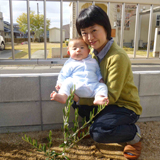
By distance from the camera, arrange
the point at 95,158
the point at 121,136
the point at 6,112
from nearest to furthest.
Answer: the point at 121,136 < the point at 95,158 < the point at 6,112

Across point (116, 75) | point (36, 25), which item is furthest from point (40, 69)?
point (116, 75)

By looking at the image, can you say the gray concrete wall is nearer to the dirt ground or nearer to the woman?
the dirt ground

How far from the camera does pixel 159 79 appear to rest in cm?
228

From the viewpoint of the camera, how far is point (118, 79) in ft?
5.07

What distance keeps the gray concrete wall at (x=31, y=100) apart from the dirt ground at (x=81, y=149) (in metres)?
0.11

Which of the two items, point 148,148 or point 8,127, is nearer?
point 148,148

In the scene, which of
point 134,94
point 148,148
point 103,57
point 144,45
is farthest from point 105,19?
point 144,45

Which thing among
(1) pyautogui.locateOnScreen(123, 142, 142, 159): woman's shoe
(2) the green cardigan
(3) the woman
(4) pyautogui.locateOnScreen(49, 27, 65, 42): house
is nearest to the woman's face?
(3) the woman

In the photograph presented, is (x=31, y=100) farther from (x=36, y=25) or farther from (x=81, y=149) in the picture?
(x=36, y=25)

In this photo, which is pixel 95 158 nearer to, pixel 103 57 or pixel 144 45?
pixel 103 57

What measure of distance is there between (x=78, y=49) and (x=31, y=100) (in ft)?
2.78

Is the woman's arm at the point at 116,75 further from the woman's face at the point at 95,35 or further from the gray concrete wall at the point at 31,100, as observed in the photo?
the gray concrete wall at the point at 31,100

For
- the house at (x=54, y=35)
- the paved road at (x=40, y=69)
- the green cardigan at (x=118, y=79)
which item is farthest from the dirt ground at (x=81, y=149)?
the house at (x=54, y=35)

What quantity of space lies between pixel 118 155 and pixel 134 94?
2.05 feet
